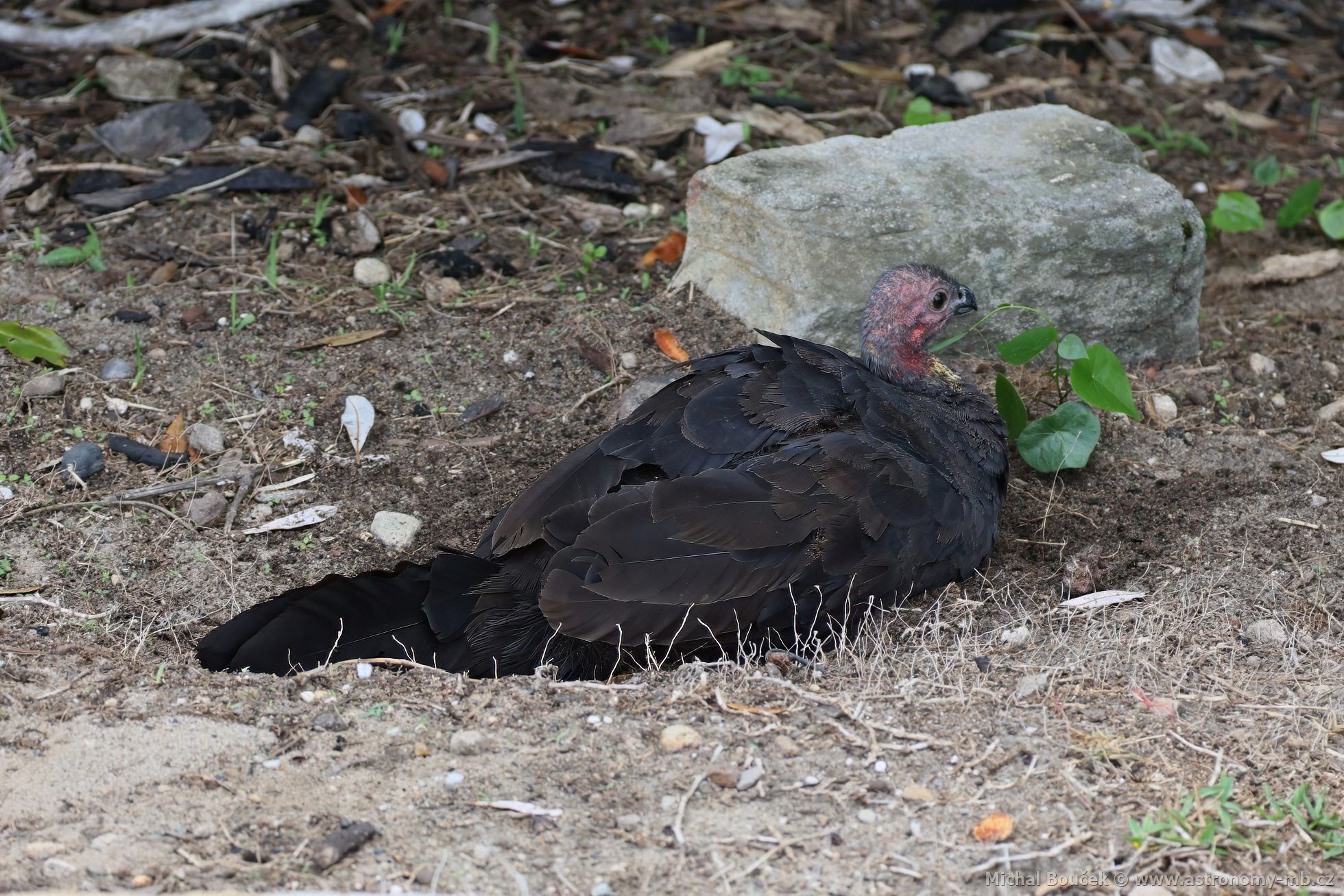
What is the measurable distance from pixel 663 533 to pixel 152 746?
1377 millimetres

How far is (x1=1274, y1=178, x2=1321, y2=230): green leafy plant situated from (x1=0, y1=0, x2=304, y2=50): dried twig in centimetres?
499

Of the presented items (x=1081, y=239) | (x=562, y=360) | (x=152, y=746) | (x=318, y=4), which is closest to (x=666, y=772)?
(x=152, y=746)

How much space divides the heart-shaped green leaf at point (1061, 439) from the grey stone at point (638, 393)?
127 cm

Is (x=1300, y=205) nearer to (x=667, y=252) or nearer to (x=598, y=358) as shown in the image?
(x=667, y=252)

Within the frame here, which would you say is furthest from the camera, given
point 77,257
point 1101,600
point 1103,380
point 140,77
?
point 140,77

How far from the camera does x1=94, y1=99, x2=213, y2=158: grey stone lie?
5902 mm

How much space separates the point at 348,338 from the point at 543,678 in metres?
2.09

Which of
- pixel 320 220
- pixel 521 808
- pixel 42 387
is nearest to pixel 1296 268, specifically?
pixel 320 220

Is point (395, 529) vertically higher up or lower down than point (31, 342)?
lower down

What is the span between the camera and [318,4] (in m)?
7.00

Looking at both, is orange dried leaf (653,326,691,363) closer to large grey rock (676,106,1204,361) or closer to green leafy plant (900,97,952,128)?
large grey rock (676,106,1204,361)

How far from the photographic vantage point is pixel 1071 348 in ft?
14.2

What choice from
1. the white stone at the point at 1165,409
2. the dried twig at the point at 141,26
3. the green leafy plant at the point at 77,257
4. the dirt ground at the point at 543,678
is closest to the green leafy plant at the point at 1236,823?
the dirt ground at the point at 543,678

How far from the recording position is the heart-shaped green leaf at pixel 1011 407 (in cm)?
450
